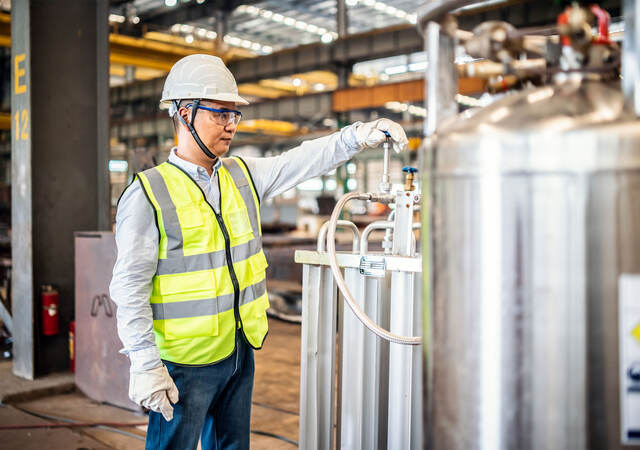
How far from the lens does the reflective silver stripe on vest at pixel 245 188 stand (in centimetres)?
219

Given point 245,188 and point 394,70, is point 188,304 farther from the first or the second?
point 394,70

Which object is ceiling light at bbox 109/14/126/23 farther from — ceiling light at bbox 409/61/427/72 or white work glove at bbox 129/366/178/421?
white work glove at bbox 129/366/178/421

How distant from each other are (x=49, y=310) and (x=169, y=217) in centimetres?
281

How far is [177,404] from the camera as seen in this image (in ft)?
6.44

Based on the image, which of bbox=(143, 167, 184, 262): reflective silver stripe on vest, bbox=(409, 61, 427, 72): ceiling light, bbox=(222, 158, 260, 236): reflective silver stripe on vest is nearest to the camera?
bbox=(143, 167, 184, 262): reflective silver stripe on vest

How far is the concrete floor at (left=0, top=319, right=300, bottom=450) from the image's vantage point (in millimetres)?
3344

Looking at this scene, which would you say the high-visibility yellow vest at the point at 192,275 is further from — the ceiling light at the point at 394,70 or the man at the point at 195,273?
the ceiling light at the point at 394,70

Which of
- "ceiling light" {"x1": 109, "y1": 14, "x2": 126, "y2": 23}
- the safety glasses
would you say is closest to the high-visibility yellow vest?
the safety glasses

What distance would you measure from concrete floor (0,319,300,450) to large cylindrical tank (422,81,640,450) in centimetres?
244

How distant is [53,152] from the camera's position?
4324mm

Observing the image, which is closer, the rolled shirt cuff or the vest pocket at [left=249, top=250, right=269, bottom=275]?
the rolled shirt cuff

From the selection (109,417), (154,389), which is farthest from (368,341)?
(109,417)

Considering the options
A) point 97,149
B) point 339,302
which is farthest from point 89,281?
point 339,302

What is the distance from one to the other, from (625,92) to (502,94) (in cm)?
31
